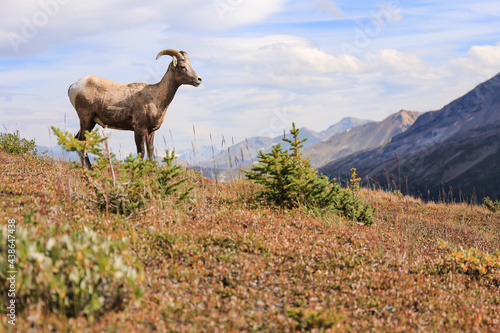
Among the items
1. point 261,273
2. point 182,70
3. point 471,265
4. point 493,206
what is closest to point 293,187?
point 261,273

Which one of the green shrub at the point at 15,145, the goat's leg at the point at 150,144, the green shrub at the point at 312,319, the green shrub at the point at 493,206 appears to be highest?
the green shrub at the point at 15,145

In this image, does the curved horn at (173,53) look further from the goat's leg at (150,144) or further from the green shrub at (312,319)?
the green shrub at (312,319)

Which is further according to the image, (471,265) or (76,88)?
(76,88)

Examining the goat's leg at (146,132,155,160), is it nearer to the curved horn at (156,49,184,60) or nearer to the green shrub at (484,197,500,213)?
the curved horn at (156,49,184,60)

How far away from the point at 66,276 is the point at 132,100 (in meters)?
8.02

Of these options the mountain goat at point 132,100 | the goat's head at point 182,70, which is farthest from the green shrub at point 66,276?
the goat's head at point 182,70

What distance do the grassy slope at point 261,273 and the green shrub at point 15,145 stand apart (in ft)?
17.4

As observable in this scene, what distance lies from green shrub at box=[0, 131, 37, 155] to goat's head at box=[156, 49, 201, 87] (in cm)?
702

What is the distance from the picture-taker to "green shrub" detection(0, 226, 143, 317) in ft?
14.6

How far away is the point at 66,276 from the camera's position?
15.5 feet

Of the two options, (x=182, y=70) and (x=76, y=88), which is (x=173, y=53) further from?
(x=76, y=88)

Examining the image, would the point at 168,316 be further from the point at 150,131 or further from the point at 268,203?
the point at 150,131

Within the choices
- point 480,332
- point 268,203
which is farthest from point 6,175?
point 480,332

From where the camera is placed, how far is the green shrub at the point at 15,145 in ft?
48.2
